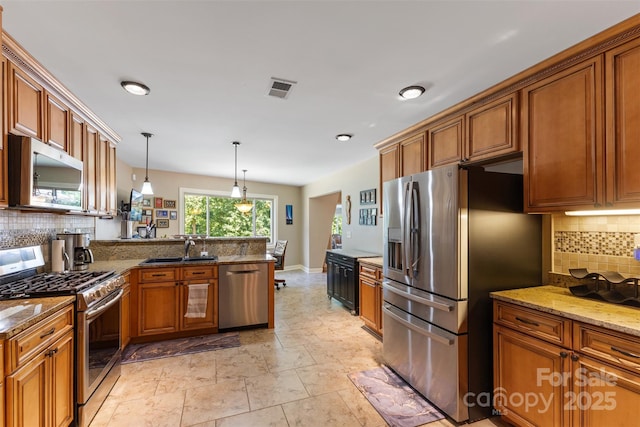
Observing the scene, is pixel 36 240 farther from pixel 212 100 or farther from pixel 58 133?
pixel 212 100

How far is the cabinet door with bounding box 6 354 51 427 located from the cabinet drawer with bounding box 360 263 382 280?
9.29ft

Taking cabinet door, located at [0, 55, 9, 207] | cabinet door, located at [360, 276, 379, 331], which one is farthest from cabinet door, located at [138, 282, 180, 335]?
cabinet door, located at [360, 276, 379, 331]

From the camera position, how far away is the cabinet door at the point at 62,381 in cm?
162

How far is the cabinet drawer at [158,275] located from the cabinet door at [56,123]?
1.42m

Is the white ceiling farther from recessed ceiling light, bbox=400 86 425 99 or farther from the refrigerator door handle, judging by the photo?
the refrigerator door handle

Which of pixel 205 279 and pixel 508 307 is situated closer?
pixel 508 307

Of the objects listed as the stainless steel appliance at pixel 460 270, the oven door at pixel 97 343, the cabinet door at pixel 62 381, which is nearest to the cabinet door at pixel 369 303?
the stainless steel appliance at pixel 460 270

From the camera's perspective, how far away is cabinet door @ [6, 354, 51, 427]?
132 centimetres

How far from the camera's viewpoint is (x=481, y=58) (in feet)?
6.01

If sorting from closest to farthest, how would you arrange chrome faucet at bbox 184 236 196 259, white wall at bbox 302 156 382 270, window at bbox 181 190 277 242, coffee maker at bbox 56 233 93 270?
coffee maker at bbox 56 233 93 270, chrome faucet at bbox 184 236 196 259, white wall at bbox 302 156 382 270, window at bbox 181 190 277 242

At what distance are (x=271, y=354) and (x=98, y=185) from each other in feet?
8.73

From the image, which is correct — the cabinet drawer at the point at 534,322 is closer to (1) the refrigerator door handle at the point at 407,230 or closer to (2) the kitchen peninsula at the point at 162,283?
(1) the refrigerator door handle at the point at 407,230

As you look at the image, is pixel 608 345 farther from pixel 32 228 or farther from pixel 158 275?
pixel 32 228

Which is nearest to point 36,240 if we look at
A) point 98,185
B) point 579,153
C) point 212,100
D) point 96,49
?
point 98,185
